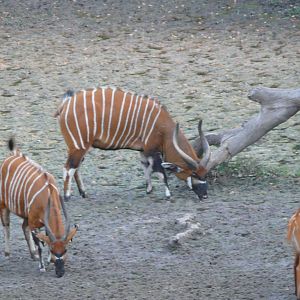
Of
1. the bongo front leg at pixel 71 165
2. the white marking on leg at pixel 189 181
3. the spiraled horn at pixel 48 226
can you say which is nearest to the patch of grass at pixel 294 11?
the white marking on leg at pixel 189 181

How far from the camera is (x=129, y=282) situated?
24.1 feet

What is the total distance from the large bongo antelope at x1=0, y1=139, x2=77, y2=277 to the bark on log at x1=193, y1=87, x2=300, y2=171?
2116mm

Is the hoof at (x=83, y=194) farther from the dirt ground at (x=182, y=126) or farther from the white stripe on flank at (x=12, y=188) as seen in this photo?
the white stripe on flank at (x=12, y=188)

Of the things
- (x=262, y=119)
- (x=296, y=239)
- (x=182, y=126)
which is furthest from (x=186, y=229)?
(x=182, y=126)

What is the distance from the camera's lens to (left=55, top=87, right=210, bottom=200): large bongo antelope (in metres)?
9.23

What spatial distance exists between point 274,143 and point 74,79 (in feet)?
10.7

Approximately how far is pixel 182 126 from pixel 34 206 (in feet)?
12.9

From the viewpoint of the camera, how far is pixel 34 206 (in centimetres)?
747

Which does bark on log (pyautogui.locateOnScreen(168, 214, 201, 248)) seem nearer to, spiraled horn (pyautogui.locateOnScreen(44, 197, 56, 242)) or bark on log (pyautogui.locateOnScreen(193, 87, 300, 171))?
bark on log (pyautogui.locateOnScreen(193, 87, 300, 171))

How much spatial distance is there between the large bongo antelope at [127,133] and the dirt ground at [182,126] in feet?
0.77

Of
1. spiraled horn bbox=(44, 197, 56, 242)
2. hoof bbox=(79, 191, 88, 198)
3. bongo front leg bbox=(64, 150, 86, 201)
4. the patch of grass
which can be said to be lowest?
hoof bbox=(79, 191, 88, 198)

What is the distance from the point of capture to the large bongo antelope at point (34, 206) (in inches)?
287

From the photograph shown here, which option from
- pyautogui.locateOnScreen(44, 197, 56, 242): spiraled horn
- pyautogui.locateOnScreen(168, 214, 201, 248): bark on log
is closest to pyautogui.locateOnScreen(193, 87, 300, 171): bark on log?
pyautogui.locateOnScreen(168, 214, 201, 248): bark on log

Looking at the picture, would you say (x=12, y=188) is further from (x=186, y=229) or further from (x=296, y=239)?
(x=296, y=239)
